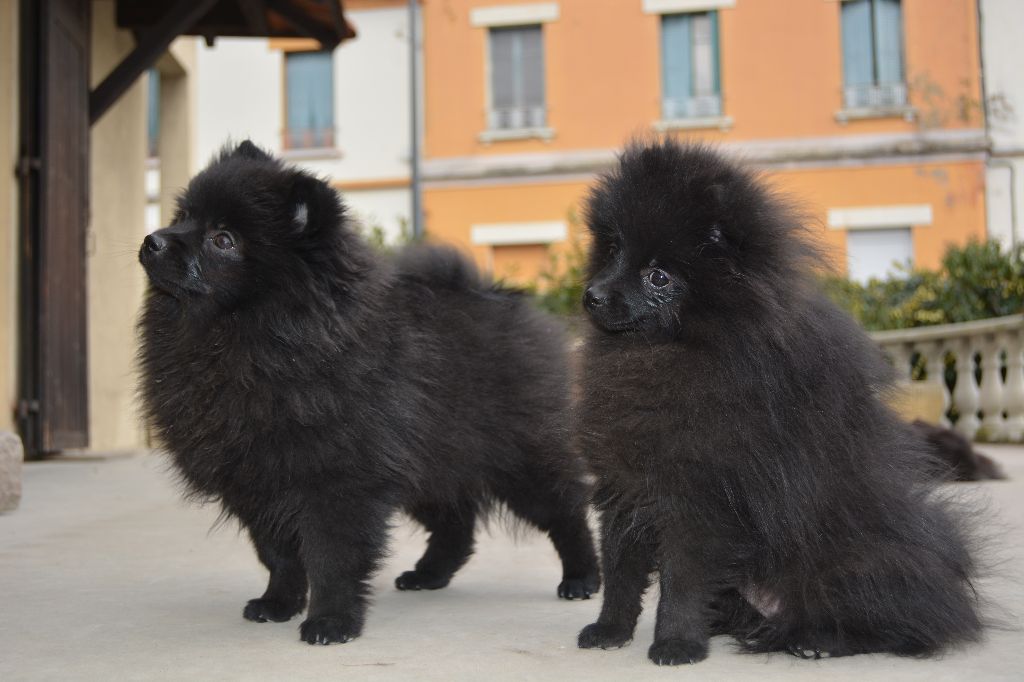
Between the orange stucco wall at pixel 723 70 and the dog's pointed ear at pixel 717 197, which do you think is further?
the orange stucco wall at pixel 723 70

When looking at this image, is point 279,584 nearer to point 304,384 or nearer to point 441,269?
point 304,384

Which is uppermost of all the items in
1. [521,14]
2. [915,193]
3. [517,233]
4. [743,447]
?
[521,14]

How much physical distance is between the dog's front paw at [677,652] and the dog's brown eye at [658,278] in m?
0.91

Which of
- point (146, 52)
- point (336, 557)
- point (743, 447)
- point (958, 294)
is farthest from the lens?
point (958, 294)

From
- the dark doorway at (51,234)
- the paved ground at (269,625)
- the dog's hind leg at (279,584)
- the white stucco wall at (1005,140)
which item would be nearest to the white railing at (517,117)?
the white stucco wall at (1005,140)

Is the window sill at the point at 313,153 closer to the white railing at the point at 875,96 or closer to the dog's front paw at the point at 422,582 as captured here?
the white railing at the point at 875,96

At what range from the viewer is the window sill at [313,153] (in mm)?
19359

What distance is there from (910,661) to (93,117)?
24.9ft

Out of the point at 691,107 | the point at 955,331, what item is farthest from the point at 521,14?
the point at 955,331

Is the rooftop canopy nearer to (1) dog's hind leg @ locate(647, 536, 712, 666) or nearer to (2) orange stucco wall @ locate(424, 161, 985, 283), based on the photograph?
(1) dog's hind leg @ locate(647, 536, 712, 666)

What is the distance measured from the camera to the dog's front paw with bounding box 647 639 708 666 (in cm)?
273

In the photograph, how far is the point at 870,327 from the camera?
38.2 ft

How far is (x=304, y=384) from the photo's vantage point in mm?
Answer: 3217

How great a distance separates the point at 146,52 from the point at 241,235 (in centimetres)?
578
